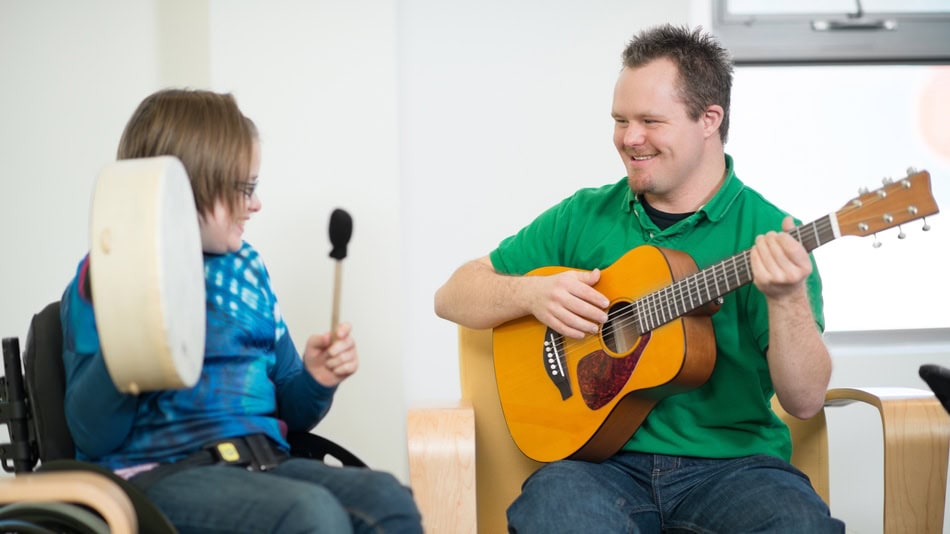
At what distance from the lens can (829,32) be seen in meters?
3.23

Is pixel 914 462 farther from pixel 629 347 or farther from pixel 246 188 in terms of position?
pixel 246 188

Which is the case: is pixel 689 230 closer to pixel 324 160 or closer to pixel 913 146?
pixel 324 160

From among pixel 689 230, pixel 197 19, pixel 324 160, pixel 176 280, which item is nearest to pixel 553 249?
pixel 689 230

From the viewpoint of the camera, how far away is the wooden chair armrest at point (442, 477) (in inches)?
78.1

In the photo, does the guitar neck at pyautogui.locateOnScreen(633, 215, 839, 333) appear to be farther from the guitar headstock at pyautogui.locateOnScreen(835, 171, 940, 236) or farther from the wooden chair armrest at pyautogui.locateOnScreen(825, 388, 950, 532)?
the wooden chair armrest at pyautogui.locateOnScreen(825, 388, 950, 532)

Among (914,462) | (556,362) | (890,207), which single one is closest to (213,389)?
(556,362)

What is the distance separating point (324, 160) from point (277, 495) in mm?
1467

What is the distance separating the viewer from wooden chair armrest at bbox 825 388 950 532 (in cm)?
205

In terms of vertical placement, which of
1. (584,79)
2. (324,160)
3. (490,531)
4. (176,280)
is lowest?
(490,531)

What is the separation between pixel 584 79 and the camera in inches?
120

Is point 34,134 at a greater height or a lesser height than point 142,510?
greater

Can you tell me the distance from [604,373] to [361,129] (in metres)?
1.15

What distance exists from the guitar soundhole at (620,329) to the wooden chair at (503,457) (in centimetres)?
32

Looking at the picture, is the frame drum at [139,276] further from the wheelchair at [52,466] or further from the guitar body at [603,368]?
the guitar body at [603,368]
